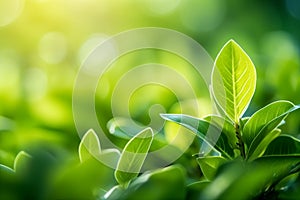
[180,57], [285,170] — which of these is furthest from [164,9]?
[285,170]

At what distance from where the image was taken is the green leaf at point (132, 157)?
22.0 inches

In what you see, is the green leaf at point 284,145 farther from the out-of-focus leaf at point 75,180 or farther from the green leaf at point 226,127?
the out-of-focus leaf at point 75,180

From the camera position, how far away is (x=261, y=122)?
1.98ft

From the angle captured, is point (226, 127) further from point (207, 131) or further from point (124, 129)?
point (124, 129)

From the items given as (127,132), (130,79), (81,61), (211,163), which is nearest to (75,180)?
(211,163)

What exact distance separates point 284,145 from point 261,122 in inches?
1.4

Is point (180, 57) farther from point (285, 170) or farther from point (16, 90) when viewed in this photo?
point (285, 170)

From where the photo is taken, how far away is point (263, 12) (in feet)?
7.76

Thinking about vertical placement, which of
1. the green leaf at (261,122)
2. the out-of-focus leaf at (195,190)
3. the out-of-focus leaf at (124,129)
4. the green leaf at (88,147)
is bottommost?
the out-of-focus leaf at (195,190)

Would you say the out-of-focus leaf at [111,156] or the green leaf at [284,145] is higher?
the out-of-focus leaf at [111,156]

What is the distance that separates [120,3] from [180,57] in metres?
1.07

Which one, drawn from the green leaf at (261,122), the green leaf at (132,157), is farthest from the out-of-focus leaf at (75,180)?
the green leaf at (261,122)

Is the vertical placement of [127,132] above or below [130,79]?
below

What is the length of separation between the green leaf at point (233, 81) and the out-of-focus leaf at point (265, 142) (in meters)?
0.04
